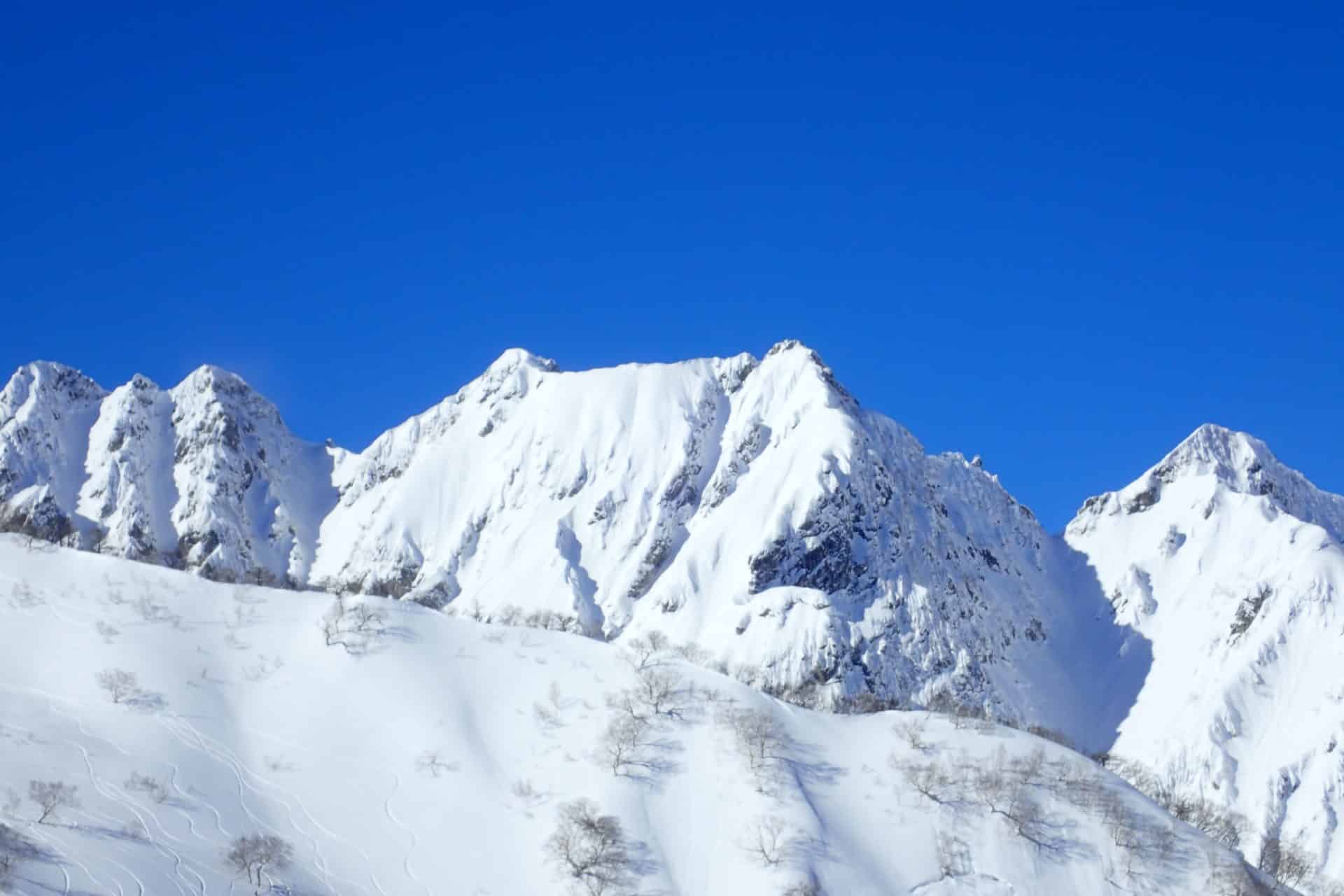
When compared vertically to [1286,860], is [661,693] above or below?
above

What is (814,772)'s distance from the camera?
111 m

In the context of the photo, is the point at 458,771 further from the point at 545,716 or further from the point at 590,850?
the point at 590,850

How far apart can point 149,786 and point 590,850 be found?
2706 cm

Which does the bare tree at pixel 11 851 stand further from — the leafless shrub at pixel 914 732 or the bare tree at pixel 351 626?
the leafless shrub at pixel 914 732

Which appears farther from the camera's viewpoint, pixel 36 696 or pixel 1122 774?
pixel 1122 774

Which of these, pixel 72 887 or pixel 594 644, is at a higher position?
pixel 594 644

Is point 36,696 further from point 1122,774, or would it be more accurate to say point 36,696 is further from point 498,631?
point 1122,774

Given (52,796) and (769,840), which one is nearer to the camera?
(52,796)

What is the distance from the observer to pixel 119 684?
106938 millimetres

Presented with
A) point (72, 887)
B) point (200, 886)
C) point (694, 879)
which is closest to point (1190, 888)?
point (694, 879)

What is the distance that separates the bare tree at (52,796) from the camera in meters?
87.3

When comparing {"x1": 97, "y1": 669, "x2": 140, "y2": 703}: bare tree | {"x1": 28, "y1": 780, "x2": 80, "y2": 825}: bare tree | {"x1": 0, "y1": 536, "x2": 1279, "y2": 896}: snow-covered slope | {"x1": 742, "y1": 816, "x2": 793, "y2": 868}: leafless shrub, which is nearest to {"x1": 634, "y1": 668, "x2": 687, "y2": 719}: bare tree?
{"x1": 0, "y1": 536, "x2": 1279, "y2": 896}: snow-covered slope

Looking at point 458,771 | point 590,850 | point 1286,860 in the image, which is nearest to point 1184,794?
point 1286,860

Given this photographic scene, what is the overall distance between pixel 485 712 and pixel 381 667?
29.3ft
